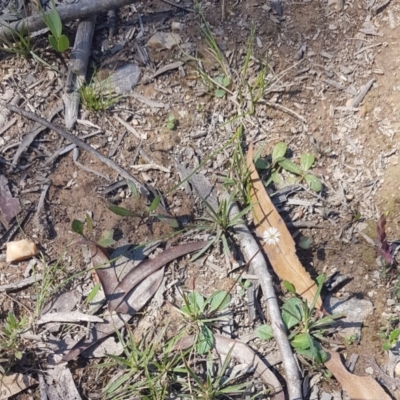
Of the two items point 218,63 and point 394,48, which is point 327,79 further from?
point 218,63

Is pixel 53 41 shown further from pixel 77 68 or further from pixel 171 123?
pixel 171 123

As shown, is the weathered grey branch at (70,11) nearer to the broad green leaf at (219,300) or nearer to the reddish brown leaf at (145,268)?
the reddish brown leaf at (145,268)

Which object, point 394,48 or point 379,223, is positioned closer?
point 379,223

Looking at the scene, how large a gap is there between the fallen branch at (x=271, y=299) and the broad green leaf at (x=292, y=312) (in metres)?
0.02

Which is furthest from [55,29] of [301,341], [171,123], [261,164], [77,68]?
[301,341]

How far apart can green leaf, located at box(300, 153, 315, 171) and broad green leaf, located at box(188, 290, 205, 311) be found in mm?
664

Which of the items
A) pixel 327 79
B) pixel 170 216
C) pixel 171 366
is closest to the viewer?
pixel 171 366

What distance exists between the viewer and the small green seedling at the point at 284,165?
2.36 meters

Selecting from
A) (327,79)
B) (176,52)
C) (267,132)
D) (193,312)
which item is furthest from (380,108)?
(193,312)

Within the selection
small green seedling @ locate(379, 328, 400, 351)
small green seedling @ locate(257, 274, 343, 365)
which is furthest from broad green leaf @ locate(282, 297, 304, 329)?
small green seedling @ locate(379, 328, 400, 351)

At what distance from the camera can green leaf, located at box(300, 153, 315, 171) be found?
2.37m

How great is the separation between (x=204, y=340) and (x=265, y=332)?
9.1 inches

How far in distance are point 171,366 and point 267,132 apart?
103 cm

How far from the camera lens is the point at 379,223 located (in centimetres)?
218
